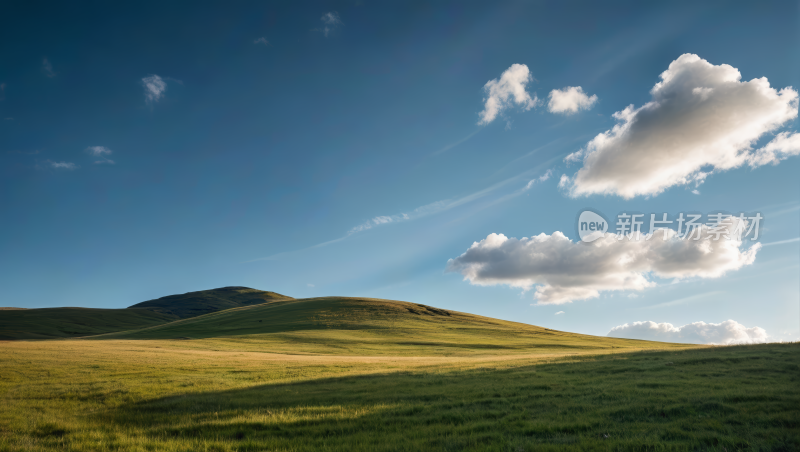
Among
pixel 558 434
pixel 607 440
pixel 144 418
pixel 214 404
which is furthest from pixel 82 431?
pixel 607 440

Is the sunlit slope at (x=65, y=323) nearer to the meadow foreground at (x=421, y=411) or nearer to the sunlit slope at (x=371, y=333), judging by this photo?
the sunlit slope at (x=371, y=333)

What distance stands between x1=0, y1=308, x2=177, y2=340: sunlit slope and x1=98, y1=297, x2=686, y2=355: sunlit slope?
40795 millimetres

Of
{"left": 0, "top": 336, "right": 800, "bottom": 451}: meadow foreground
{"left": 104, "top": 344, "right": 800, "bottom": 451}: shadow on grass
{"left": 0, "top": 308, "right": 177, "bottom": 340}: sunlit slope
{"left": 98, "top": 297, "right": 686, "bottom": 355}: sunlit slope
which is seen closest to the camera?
{"left": 104, "top": 344, "right": 800, "bottom": 451}: shadow on grass

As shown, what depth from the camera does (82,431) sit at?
1046 centimetres

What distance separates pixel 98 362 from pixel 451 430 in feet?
97.5

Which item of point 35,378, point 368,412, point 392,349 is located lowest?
point 392,349

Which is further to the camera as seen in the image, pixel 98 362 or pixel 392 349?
pixel 392 349

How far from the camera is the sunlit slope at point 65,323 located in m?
103

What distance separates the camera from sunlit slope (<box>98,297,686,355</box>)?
56.8 metres

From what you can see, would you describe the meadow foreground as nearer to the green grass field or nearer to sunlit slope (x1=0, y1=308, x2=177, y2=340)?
the green grass field

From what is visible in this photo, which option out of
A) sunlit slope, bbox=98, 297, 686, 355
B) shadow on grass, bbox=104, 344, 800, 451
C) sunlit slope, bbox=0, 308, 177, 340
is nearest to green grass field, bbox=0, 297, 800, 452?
shadow on grass, bbox=104, 344, 800, 451

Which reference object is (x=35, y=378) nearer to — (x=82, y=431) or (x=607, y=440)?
(x=82, y=431)

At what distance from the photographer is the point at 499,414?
11.4 meters

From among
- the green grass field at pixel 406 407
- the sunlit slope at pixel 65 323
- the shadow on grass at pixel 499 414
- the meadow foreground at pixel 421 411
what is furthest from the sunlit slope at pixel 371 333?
the sunlit slope at pixel 65 323
